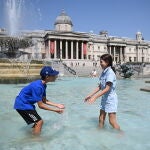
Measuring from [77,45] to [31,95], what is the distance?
75471 millimetres

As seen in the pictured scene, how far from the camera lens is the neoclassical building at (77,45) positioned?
78.1m

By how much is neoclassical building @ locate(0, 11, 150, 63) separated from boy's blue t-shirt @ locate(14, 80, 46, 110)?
63490 mm

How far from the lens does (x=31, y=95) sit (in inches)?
213

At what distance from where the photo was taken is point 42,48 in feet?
269

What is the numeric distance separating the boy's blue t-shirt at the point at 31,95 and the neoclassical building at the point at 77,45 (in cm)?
6349

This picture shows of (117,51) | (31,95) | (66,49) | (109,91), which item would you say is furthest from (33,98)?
(117,51)

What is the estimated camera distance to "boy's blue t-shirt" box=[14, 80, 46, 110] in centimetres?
529

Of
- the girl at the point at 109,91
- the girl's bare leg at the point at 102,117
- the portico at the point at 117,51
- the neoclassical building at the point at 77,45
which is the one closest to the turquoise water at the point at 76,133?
the girl's bare leg at the point at 102,117

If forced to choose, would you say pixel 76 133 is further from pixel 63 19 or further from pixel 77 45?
pixel 63 19

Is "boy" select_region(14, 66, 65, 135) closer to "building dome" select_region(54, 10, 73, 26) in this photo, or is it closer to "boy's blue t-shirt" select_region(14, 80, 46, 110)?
"boy's blue t-shirt" select_region(14, 80, 46, 110)

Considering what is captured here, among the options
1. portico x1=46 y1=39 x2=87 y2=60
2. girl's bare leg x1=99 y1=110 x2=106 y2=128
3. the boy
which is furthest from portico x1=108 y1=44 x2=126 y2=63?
the boy

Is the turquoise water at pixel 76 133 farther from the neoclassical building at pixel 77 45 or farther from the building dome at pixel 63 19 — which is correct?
the building dome at pixel 63 19

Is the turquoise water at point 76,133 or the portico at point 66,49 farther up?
the portico at point 66,49

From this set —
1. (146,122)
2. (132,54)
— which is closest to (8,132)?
(146,122)
